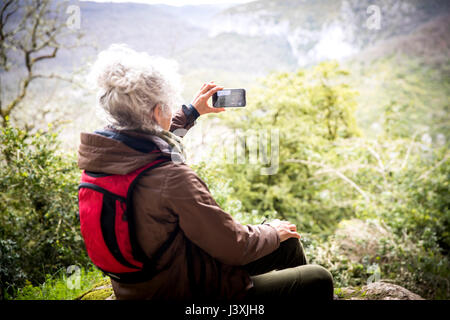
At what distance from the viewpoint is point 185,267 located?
4.02ft

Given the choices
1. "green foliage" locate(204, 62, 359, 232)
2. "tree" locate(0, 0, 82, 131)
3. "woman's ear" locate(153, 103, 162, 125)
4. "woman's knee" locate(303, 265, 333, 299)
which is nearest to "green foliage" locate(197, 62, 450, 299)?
"green foliage" locate(204, 62, 359, 232)

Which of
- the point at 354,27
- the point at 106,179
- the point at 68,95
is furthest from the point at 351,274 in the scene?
the point at 354,27

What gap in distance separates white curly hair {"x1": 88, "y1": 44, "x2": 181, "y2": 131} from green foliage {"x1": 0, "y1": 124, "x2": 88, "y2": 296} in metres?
2.27

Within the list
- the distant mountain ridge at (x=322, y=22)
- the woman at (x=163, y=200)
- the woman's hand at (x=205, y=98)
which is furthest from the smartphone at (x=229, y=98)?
the distant mountain ridge at (x=322, y=22)

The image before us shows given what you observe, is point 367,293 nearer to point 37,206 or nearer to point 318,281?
point 318,281

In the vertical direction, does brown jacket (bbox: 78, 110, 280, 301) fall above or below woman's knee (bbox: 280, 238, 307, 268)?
above

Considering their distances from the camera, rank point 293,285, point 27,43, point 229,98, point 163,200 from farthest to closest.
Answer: point 27,43
point 229,98
point 293,285
point 163,200

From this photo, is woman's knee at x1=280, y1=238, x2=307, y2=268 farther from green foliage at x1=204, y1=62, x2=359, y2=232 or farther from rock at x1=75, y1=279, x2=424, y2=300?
green foliage at x1=204, y1=62, x2=359, y2=232

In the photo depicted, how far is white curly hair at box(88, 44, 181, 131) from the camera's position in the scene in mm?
1199

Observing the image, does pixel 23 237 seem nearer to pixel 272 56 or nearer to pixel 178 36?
pixel 178 36

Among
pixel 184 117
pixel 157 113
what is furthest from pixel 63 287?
pixel 157 113

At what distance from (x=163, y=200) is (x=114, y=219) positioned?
7.6 inches

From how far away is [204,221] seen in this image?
116 cm
